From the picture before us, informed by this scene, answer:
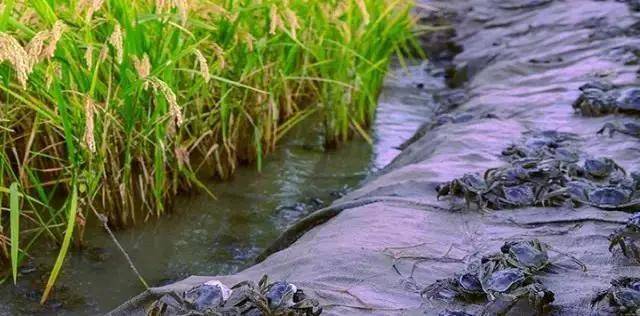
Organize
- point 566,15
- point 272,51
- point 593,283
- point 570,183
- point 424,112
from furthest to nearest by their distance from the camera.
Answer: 1. point 566,15
2. point 424,112
3. point 272,51
4. point 570,183
5. point 593,283

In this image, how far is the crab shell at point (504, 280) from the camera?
7.29ft

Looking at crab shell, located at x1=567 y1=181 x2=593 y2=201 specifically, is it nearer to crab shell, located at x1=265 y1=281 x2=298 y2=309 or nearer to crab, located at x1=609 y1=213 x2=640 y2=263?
crab, located at x1=609 y1=213 x2=640 y2=263

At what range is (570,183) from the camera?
3.14m

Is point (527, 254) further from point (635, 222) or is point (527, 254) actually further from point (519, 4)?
point (519, 4)

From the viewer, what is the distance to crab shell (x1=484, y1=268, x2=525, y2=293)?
7.29 feet

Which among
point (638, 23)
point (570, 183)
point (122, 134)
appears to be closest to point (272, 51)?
point (122, 134)

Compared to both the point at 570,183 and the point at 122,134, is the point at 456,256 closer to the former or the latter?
the point at 570,183

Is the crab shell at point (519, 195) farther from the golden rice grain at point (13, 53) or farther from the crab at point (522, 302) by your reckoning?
the golden rice grain at point (13, 53)

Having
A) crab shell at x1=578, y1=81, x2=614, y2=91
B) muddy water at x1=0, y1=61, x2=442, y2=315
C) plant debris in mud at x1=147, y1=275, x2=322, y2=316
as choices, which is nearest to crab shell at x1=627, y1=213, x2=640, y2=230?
plant debris in mud at x1=147, y1=275, x2=322, y2=316

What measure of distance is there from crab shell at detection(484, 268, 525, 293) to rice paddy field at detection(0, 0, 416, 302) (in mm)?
951

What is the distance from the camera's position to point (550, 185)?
3.15 m

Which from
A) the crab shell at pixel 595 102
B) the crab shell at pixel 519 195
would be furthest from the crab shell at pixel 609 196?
the crab shell at pixel 595 102

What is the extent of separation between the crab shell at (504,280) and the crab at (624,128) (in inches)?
77.6

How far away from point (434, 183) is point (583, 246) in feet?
2.61
